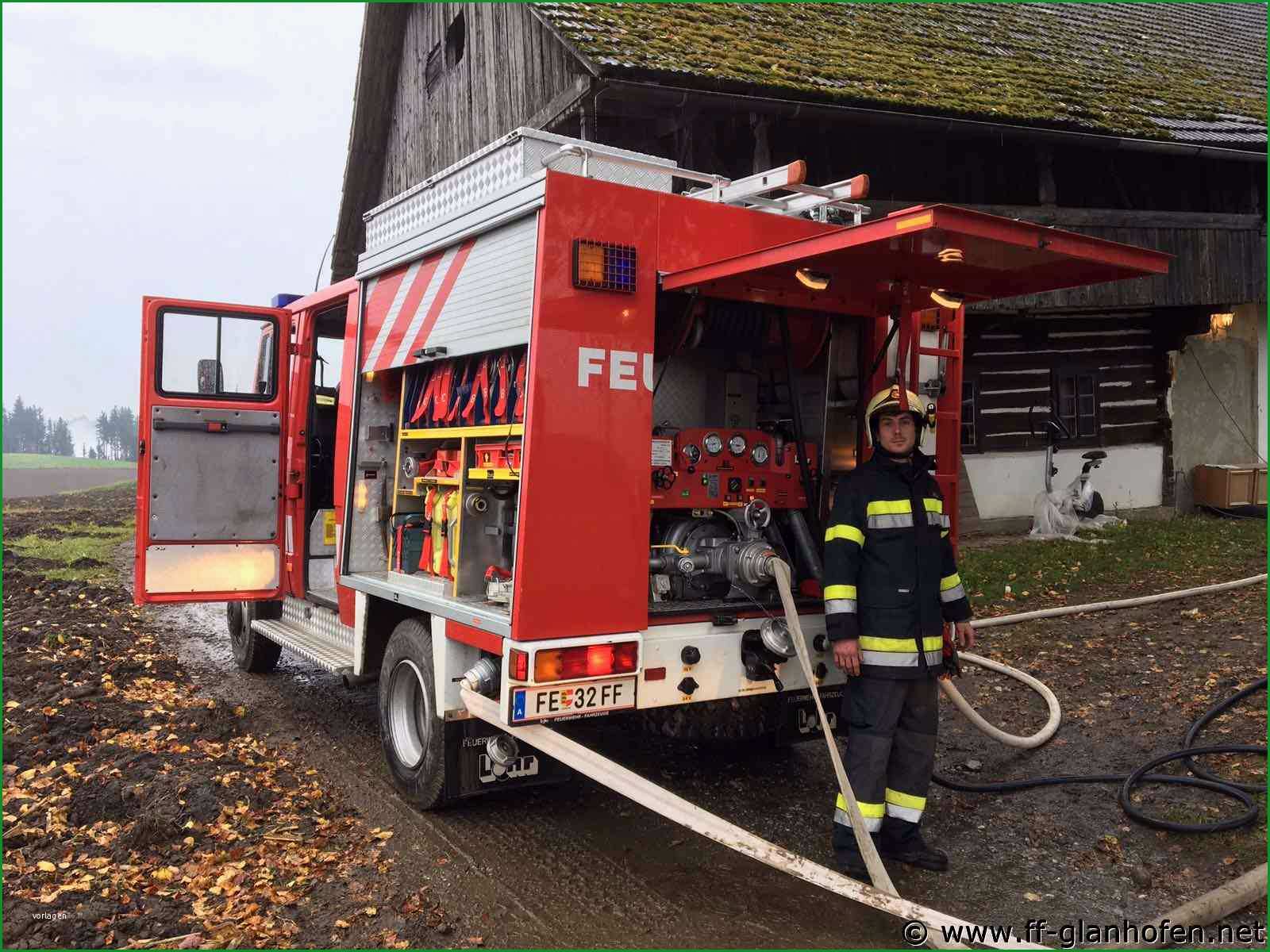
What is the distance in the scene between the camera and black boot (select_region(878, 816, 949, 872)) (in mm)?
4172

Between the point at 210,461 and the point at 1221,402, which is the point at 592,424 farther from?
the point at 1221,402

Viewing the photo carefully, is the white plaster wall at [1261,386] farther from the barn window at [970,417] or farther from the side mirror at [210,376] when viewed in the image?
the side mirror at [210,376]

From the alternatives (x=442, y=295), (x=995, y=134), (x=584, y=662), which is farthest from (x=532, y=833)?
(x=995, y=134)

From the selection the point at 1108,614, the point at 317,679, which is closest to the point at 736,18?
the point at 1108,614

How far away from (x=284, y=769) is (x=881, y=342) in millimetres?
3912

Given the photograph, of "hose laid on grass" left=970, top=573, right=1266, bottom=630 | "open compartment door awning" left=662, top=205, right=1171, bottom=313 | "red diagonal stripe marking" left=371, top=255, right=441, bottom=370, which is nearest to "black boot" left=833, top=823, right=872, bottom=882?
"open compartment door awning" left=662, top=205, right=1171, bottom=313

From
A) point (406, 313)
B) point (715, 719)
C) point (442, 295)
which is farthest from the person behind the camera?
point (406, 313)

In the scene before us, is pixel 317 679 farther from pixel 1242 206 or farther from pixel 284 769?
pixel 1242 206

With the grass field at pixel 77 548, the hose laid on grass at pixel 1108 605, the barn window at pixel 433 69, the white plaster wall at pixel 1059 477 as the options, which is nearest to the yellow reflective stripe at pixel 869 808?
the hose laid on grass at pixel 1108 605

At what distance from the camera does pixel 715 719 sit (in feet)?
15.3

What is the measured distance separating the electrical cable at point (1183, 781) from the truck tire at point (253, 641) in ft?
16.2

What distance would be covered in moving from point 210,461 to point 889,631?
180 inches

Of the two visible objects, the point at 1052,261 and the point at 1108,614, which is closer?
the point at 1052,261

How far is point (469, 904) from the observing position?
3.87 meters
